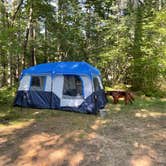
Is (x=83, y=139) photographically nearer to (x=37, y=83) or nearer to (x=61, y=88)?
(x=61, y=88)

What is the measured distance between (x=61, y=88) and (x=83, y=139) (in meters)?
3.47

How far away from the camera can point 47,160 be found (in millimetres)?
4602

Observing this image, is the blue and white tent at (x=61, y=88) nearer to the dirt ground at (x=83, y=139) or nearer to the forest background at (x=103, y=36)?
the dirt ground at (x=83, y=139)

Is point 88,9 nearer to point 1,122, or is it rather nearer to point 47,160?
point 1,122

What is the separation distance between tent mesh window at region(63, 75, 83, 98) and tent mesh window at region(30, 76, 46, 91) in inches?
→ 32.1

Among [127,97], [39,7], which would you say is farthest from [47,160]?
[39,7]

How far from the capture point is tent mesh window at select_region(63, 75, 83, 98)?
9070 millimetres

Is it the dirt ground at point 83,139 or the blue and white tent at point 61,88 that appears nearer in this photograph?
the dirt ground at point 83,139

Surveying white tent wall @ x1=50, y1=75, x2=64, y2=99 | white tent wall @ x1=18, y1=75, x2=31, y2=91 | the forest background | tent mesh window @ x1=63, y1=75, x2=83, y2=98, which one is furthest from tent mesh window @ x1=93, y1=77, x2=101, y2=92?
the forest background

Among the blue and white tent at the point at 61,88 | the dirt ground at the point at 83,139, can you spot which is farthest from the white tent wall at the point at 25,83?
the dirt ground at the point at 83,139

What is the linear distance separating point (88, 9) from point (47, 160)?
1280cm

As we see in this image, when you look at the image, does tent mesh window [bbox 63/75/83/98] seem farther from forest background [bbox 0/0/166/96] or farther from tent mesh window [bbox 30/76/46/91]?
forest background [bbox 0/0/166/96]

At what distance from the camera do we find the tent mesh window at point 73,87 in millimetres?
9070

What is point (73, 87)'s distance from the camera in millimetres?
9125
